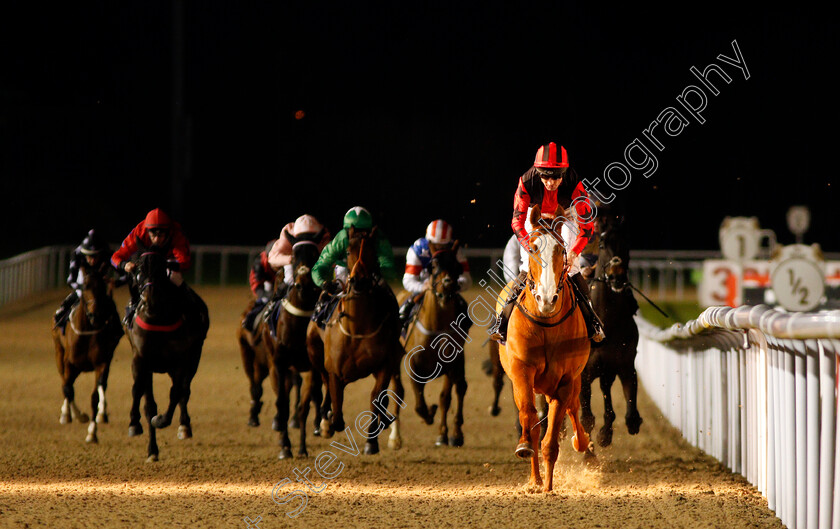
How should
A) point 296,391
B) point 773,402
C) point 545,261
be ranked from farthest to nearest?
point 296,391 → point 545,261 → point 773,402

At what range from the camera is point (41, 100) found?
38562 millimetres

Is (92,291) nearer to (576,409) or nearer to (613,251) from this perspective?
(613,251)

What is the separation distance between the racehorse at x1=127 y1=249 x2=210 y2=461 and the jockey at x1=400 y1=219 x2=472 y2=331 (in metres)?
2.12

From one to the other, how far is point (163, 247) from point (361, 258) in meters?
1.84

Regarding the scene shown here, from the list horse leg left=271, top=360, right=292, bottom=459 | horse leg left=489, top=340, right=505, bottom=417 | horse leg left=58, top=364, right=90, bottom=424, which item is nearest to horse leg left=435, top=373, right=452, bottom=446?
horse leg left=489, top=340, right=505, bottom=417

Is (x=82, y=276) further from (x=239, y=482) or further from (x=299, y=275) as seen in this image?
(x=239, y=482)

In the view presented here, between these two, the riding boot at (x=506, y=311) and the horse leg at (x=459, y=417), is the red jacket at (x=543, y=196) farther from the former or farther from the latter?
the horse leg at (x=459, y=417)

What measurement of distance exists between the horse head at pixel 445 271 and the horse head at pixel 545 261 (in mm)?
3239

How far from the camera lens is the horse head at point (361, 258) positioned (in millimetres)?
8672

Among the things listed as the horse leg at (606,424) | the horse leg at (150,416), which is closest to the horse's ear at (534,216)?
the horse leg at (606,424)

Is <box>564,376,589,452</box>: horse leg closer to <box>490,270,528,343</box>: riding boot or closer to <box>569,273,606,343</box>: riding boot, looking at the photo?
<box>569,273,606,343</box>: riding boot

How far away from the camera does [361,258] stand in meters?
8.73

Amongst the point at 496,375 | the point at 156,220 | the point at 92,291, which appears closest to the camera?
the point at 156,220

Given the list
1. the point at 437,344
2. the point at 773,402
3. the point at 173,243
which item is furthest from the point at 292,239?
the point at 773,402
